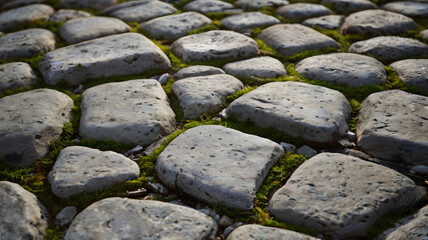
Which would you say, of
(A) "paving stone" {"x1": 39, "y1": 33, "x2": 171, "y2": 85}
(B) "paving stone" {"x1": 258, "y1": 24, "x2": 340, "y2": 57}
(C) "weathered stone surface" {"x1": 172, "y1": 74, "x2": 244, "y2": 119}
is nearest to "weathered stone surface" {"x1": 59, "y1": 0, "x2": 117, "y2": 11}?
(A) "paving stone" {"x1": 39, "y1": 33, "x2": 171, "y2": 85}

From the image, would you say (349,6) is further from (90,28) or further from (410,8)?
(90,28)

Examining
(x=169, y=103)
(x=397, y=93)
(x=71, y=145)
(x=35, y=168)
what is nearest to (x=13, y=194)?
(x=35, y=168)

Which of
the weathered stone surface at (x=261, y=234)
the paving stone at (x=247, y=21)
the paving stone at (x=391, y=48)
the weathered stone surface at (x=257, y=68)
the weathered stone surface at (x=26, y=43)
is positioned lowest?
the weathered stone surface at (x=26, y=43)

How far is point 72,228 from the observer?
168 centimetres

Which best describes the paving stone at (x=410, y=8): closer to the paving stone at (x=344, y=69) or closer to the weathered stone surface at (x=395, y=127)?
the paving stone at (x=344, y=69)

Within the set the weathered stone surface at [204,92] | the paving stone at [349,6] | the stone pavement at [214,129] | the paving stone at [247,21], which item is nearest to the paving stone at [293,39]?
the stone pavement at [214,129]

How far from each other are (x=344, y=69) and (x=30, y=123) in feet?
7.46

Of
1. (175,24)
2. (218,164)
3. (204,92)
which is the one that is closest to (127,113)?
(204,92)

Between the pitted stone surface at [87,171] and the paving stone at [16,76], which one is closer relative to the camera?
the pitted stone surface at [87,171]

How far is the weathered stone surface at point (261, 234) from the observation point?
5.31ft

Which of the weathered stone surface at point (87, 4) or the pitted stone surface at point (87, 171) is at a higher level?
the weathered stone surface at point (87, 4)

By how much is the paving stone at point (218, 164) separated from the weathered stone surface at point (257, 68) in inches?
34.3

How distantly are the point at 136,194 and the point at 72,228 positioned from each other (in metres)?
0.37

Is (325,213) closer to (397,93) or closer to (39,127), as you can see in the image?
(397,93)
